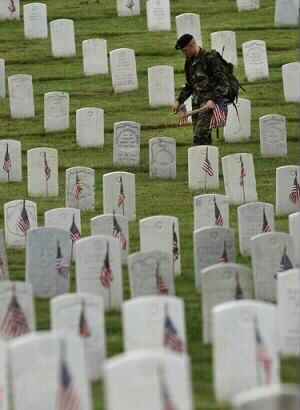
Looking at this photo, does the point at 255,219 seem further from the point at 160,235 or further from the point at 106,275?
the point at 106,275

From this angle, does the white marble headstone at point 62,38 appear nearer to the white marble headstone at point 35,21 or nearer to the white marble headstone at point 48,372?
the white marble headstone at point 35,21

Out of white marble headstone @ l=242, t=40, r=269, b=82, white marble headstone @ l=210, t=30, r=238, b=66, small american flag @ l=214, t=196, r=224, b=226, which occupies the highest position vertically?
white marble headstone @ l=210, t=30, r=238, b=66

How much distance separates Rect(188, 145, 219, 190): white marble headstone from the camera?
1775 centimetres

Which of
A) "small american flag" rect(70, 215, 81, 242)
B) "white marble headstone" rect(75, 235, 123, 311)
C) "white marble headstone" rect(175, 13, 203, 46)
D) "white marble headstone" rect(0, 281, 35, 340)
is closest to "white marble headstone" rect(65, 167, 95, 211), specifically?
"small american flag" rect(70, 215, 81, 242)

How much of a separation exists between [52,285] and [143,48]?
10.6 m

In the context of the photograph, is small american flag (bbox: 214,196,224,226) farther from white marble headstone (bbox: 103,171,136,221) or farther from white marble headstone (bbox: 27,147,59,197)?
white marble headstone (bbox: 27,147,59,197)

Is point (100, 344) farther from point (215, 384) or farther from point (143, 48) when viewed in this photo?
point (143, 48)

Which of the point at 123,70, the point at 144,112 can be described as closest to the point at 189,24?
the point at 123,70

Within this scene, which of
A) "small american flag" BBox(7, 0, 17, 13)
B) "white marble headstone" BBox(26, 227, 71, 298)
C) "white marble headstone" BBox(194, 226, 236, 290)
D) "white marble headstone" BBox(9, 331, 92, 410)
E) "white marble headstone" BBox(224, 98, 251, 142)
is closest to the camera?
"white marble headstone" BBox(9, 331, 92, 410)

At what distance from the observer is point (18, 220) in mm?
15570

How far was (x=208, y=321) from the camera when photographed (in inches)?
474

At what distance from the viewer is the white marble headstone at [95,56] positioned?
22750 millimetres

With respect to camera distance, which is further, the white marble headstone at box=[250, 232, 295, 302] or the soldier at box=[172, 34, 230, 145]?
the soldier at box=[172, 34, 230, 145]

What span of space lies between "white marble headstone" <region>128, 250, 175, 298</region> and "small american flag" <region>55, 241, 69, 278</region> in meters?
1.02
